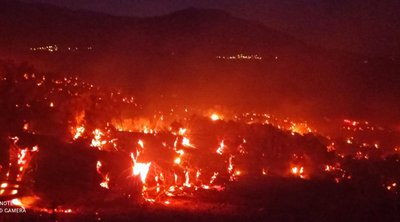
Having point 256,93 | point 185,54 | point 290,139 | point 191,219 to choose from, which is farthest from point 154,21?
point 191,219

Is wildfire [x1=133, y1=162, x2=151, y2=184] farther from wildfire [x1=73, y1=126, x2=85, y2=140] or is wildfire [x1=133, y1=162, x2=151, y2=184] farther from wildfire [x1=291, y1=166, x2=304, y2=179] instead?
wildfire [x1=291, y1=166, x2=304, y2=179]

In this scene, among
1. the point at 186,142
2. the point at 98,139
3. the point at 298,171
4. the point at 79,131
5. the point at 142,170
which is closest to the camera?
the point at 142,170

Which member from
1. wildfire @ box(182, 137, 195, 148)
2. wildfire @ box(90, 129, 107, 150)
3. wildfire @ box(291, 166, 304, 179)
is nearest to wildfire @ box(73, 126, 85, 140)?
wildfire @ box(90, 129, 107, 150)

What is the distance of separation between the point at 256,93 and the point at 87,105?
22.3 metres

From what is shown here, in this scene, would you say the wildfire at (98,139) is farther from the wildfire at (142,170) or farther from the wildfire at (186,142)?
the wildfire at (186,142)

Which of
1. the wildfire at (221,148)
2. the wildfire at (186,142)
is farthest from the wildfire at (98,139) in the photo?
the wildfire at (221,148)

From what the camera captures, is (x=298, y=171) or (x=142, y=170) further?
(x=298, y=171)

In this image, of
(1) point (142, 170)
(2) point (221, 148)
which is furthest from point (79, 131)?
(2) point (221, 148)

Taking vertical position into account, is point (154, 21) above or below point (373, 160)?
above

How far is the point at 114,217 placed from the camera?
39.7 feet

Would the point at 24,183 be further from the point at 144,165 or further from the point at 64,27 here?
the point at 64,27

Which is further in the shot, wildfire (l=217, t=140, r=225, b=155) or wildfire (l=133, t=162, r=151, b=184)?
wildfire (l=217, t=140, r=225, b=155)

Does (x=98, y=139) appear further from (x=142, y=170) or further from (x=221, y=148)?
(x=221, y=148)

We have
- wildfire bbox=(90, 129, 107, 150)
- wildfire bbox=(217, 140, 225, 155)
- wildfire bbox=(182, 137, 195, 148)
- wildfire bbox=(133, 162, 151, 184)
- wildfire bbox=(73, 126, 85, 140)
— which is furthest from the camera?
wildfire bbox=(217, 140, 225, 155)
